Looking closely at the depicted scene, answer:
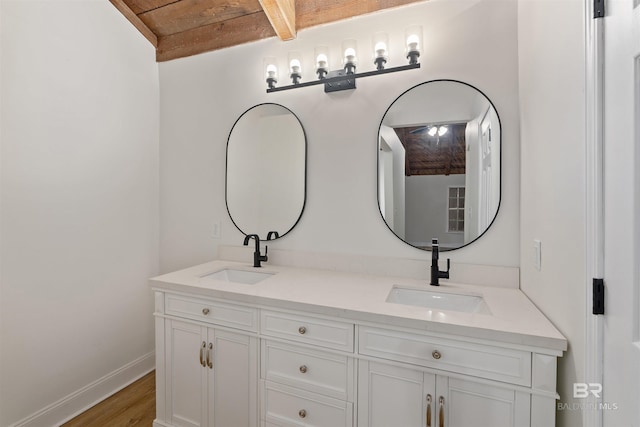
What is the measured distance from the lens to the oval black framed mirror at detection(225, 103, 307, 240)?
201 cm

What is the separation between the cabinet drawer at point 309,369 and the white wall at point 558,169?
2.55 ft

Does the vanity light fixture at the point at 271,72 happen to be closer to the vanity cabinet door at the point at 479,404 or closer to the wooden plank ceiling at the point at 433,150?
the wooden plank ceiling at the point at 433,150

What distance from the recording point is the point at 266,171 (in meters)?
2.11

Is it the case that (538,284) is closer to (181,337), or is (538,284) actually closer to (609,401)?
(609,401)

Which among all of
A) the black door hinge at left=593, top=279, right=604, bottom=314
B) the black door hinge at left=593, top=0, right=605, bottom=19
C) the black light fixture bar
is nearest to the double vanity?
the black door hinge at left=593, top=279, right=604, bottom=314

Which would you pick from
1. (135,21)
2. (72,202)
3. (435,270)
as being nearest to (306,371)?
(435,270)

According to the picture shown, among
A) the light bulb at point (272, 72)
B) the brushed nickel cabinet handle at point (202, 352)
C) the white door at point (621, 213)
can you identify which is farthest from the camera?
the light bulb at point (272, 72)

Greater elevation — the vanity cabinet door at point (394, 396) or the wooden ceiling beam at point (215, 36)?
the wooden ceiling beam at point (215, 36)

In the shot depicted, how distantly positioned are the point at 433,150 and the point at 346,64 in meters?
0.73

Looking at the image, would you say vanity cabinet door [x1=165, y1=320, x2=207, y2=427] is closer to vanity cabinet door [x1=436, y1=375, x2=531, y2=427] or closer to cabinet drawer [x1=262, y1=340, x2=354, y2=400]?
cabinet drawer [x1=262, y1=340, x2=354, y2=400]

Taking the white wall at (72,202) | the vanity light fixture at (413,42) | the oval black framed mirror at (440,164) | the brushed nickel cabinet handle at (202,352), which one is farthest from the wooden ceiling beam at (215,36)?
the brushed nickel cabinet handle at (202,352)

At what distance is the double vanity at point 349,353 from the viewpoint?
103 centimetres

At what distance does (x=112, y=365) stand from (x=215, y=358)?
118 centimetres

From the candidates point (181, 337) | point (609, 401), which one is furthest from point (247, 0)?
point (609, 401)
